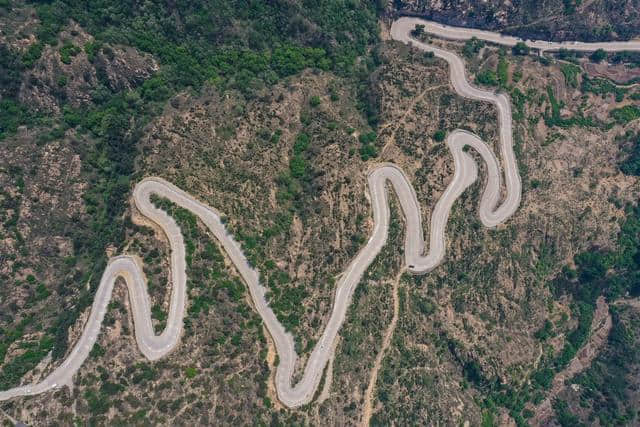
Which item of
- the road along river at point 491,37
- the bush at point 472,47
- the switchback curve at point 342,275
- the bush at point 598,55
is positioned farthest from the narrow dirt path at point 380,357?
the bush at point 598,55

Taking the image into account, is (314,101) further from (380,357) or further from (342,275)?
(380,357)

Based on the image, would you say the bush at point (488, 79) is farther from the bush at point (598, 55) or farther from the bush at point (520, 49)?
the bush at point (598, 55)

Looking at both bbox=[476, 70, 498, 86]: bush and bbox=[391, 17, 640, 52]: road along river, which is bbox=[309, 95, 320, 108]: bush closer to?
bbox=[391, 17, 640, 52]: road along river

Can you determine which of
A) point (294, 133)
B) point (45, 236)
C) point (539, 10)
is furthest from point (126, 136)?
point (539, 10)

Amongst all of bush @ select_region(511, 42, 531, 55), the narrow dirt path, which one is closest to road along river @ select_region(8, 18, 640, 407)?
the narrow dirt path

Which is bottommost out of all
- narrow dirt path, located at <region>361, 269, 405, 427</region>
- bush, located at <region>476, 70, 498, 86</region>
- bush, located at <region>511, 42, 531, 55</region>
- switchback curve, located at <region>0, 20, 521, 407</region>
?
narrow dirt path, located at <region>361, 269, 405, 427</region>

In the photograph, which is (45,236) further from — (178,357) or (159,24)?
(159,24)

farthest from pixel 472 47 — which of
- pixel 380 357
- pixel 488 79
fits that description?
pixel 380 357
